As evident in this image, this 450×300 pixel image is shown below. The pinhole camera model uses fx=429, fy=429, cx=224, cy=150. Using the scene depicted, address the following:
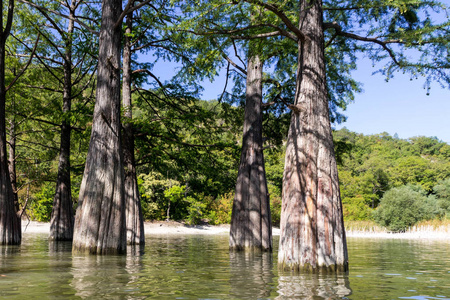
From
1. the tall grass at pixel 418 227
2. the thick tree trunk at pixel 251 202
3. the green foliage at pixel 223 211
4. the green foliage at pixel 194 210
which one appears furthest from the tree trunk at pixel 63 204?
the tall grass at pixel 418 227

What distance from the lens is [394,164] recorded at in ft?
228

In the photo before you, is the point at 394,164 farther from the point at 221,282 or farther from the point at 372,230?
the point at 221,282

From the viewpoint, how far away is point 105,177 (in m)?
10.7

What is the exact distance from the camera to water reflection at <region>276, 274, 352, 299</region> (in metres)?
5.10

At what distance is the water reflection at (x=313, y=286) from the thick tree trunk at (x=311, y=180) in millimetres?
515

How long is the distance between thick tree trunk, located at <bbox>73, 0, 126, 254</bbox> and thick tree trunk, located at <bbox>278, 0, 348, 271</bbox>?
4720mm

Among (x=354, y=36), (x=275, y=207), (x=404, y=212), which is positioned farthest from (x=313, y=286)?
(x=275, y=207)

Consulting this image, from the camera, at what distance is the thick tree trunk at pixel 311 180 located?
734 cm

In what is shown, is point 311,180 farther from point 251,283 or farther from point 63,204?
point 63,204

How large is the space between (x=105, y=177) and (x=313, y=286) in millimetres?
6501

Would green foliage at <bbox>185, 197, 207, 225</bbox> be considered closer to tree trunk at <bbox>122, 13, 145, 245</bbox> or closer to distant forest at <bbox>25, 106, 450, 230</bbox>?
distant forest at <bbox>25, 106, 450, 230</bbox>

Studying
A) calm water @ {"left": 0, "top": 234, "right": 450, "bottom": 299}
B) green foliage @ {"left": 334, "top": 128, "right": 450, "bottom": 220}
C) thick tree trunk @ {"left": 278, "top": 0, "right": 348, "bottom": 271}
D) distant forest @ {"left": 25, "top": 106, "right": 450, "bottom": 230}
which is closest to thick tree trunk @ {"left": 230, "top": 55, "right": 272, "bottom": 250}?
distant forest @ {"left": 25, "top": 106, "right": 450, "bottom": 230}

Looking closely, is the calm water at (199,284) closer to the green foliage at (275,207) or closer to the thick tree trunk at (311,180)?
the thick tree trunk at (311,180)

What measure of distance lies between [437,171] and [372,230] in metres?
31.2
